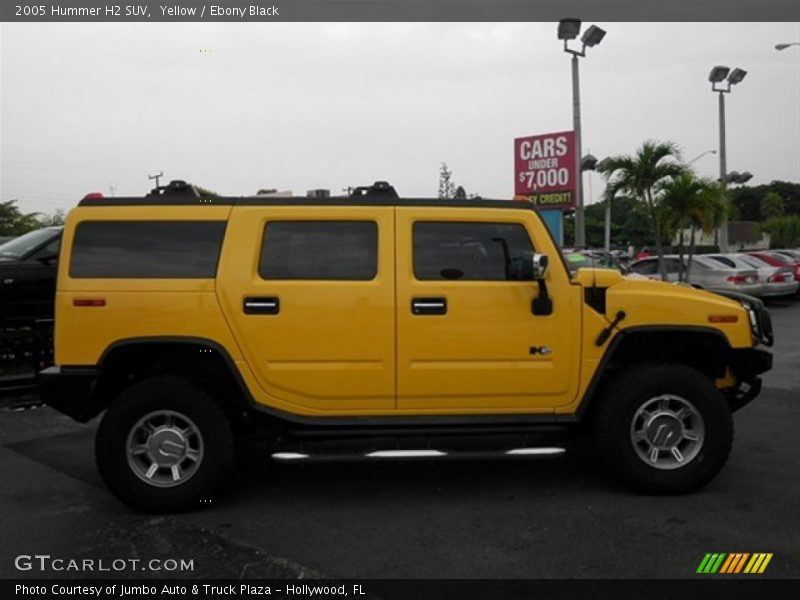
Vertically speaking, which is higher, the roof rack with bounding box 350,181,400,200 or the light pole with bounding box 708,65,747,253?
the light pole with bounding box 708,65,747,253

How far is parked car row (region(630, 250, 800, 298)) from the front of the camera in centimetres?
1711

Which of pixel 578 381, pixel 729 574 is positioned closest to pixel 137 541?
pixel 578 381

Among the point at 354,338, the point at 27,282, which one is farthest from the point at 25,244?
the point at 354,338

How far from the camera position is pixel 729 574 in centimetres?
360

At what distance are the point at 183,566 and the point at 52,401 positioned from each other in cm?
149

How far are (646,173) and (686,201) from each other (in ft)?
4.22

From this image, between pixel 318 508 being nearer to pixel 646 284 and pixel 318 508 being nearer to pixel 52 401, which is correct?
pixel 52 401

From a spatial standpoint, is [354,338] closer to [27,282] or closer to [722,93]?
[27,282]

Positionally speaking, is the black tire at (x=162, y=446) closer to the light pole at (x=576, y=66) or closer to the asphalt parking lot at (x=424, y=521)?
the asphalt parking lot at (x=424, y=521)

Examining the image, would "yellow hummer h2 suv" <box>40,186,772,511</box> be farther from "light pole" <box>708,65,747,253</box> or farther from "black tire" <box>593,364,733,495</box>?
"light pole" <box>708,65,747,253</box>

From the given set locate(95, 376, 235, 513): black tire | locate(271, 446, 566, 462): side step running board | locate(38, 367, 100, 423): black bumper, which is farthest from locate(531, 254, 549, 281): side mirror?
locate(38, 367, 100, 423): black bumper

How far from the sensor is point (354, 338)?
450 cm

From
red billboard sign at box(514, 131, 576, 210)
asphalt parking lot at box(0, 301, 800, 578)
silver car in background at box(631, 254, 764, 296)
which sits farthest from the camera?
red billboard sign at box(514, 131, 576, 210)

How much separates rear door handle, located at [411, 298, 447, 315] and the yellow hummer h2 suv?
0.04ft
